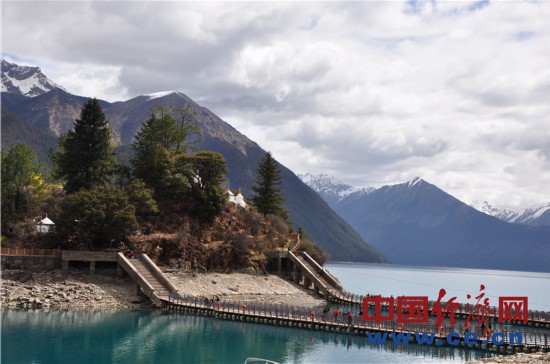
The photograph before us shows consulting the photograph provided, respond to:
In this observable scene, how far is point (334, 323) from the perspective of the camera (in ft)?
210

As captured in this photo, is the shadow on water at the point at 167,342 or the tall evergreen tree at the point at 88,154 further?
the tall evergreen tree at the point at 88,154

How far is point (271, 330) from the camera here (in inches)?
2509

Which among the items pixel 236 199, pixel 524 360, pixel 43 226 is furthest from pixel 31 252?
pixel 524 360

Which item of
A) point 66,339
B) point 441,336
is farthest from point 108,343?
point 441,336

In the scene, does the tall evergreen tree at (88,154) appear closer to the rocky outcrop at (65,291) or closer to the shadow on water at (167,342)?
the rocky outcrop at (65,291)

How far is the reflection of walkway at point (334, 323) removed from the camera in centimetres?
5625

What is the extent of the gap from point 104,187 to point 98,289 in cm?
1528

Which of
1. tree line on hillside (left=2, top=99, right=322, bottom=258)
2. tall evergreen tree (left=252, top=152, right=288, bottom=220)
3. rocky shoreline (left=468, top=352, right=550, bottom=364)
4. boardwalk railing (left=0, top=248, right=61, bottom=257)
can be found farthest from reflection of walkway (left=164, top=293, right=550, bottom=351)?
tall evergreen tree (left=252, top=152, right=288, bottom=220)

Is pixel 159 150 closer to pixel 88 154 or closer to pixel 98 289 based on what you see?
pixel 88 154

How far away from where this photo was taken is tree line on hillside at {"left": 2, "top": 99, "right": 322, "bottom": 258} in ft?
251

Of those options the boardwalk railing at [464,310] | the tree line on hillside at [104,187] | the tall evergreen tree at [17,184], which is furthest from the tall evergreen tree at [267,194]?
the tall evergreen tree at [17,184]

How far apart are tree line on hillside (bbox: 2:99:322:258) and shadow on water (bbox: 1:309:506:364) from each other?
47.3 feet

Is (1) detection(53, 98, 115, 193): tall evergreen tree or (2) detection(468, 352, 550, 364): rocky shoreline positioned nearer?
(2) detection(468, 352, 550, 364): rocky shoreline

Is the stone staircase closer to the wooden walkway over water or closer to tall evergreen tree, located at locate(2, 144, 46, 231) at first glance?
the wooden walkway over water
